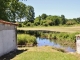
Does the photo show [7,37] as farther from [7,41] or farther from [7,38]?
[7,41]

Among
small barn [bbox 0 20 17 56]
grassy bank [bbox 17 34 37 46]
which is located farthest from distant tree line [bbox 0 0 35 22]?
small barn [bbox 0 20 17 56]

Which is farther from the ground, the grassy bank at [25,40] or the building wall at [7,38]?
the building wall at [7,38]

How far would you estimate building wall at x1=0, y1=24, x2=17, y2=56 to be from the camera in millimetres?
16223

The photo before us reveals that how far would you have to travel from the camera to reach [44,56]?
15.4 m

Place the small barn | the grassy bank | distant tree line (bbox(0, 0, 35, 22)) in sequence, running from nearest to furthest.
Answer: the small barn
the grassy bank
distant tree line (bbox(0, 0, 35, 22))

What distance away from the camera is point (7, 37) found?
57.1 feet

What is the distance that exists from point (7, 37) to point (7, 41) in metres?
0.31

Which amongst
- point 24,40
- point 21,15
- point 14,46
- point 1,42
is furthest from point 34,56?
point 21,15

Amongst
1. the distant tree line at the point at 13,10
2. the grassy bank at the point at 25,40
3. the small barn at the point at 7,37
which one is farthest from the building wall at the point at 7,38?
the distant tree line at the point at 13,10

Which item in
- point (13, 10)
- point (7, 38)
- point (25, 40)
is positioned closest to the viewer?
point (7, 38)

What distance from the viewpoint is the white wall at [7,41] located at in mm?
16223

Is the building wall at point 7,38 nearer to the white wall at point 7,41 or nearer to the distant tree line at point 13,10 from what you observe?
the white wall at point 7,41

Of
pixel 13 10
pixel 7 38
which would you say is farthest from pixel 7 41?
pixel 13 10

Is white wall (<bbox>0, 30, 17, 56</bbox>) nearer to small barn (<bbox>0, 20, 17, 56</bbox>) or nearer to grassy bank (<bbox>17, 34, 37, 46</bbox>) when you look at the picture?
small barn (<bbox>0, 20, 17, 56</bbox>)
